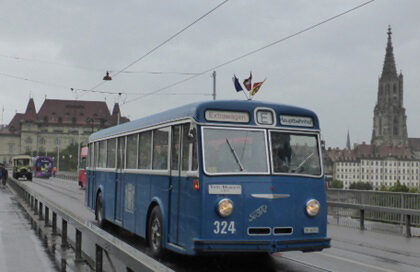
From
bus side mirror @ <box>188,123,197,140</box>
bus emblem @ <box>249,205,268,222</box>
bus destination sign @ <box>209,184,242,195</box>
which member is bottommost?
bus emblem @ <box>249,205,268,222</box>

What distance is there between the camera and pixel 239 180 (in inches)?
316

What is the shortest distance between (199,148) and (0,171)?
120ft

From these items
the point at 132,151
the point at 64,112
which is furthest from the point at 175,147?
the point at 64,112

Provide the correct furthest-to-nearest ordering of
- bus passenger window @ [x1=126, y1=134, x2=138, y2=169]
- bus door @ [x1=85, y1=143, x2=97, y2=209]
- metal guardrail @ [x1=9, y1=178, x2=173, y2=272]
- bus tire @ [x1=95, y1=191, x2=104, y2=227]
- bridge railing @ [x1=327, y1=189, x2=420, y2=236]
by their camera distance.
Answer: bridge railing @ [x1=327, y1=189, x2=420, y2=236]
bus door @ [x1=85, y1=143, x2=97, y2=209]
bus tire @ [x1=95, y1=191, x2=104, y2=227]
bus passenger window @ [x1=126, y1=134, x2=138, y2=169]
metal guardrail @ [x1=9, y1=178, x2=173, y2=272]

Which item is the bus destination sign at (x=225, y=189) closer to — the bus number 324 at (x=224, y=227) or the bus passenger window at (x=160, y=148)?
the bus number 324 at (x=224, y=227)

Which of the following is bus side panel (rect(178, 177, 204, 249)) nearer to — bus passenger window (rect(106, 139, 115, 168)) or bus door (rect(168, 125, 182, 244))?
bus door (rect(168, 125, 182, 244))

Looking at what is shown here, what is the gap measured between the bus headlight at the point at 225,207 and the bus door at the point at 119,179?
4763 mm

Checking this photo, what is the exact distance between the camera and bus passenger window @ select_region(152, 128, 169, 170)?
938cm

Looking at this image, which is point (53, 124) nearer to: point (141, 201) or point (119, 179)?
point (119, 179)

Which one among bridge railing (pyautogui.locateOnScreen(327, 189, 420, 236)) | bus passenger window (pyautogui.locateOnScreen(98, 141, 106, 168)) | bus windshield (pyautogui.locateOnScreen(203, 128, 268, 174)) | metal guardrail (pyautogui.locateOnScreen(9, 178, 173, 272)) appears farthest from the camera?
bridge railing (pyautogui.locateOnScreen(327, 189, 420, 236))

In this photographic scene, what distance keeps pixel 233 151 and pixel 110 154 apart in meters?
6.20

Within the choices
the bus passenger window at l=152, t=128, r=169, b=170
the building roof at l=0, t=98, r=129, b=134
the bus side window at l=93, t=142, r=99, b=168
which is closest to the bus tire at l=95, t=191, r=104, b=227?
the bus side window at l=93, t=142, r=99, b=168

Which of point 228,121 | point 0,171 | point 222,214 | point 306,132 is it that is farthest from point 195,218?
point 0,171

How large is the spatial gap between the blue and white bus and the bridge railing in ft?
24.1
